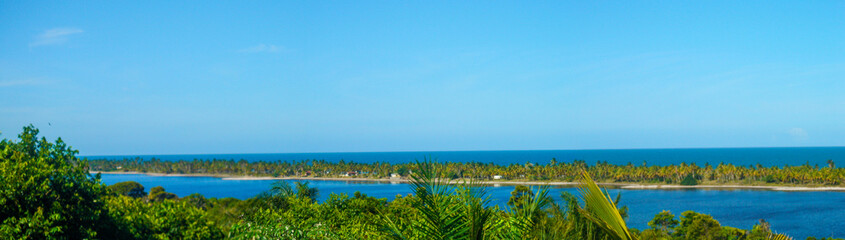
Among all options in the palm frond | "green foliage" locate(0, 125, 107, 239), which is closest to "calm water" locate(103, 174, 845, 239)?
"green foliage" locate(0, 125, 107, 239)

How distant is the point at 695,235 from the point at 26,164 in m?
45.6

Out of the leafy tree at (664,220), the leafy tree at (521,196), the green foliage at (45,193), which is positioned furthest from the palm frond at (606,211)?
the leafy tree at (664,220)

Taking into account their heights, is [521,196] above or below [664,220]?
above

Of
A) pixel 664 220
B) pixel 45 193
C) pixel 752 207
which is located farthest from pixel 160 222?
pixel 752 207

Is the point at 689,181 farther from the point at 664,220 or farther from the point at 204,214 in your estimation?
the point at 204,214

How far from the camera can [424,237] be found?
19.7 ft

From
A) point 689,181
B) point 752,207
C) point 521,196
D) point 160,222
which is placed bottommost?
point 752,207

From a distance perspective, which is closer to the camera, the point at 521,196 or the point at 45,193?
the point at 45,193

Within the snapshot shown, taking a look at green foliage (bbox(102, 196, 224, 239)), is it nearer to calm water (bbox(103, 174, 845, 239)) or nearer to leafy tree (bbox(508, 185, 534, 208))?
leafy tree (bbox(508, 185, 534, 208))

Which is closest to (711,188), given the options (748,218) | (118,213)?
(748,218)

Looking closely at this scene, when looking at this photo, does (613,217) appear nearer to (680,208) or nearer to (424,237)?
(424,237)

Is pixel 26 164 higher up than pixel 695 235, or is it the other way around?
pixel 26 164

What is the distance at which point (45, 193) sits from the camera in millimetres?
10617

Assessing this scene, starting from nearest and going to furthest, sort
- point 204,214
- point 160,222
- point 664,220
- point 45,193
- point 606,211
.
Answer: point 606,211 → point 45,193 → point 160,222 → point 204,214 → point 664,220
